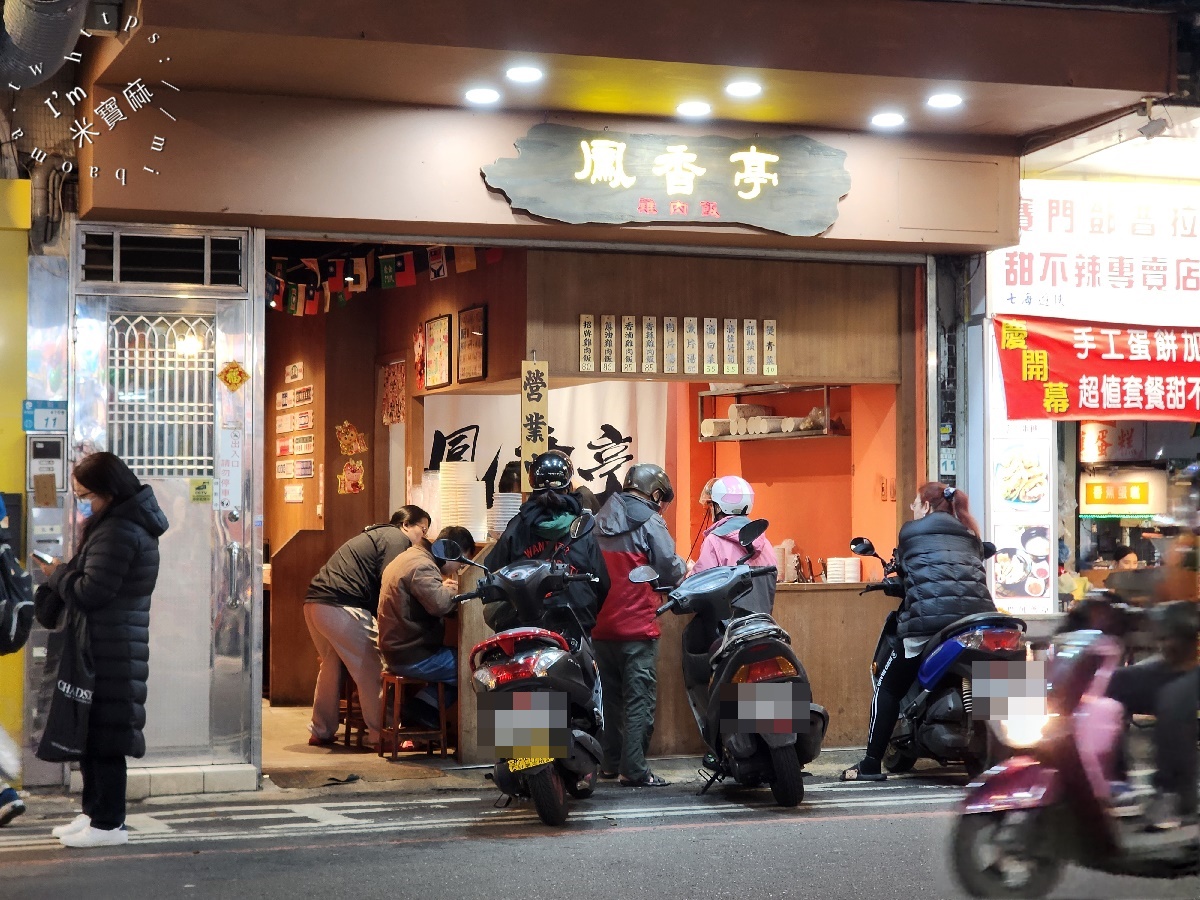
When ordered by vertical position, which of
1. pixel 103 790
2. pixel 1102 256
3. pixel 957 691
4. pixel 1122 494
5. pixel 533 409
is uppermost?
pixel 1102 256

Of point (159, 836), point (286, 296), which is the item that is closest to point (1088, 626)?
point (159, 836)

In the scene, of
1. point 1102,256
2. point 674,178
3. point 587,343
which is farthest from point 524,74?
point 1102,256

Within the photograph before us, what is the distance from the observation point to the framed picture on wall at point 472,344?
1117cm

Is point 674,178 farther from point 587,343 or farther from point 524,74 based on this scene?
point 524,74

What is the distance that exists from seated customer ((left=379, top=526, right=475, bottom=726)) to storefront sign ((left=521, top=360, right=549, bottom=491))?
106cm

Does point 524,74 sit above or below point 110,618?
above

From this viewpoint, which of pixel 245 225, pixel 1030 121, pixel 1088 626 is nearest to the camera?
pixel 1088 626

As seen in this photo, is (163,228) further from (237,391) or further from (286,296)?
(286,296)

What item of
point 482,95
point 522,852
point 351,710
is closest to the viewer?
point 522,852

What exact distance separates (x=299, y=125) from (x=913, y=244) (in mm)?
4198

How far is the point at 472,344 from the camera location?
11.4m

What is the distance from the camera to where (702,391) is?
43.8 ft

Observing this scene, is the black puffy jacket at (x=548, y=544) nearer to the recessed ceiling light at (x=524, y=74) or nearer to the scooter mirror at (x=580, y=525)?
the scooter mirror at (x=580, y=525)

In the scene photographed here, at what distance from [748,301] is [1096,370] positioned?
2673 mm
